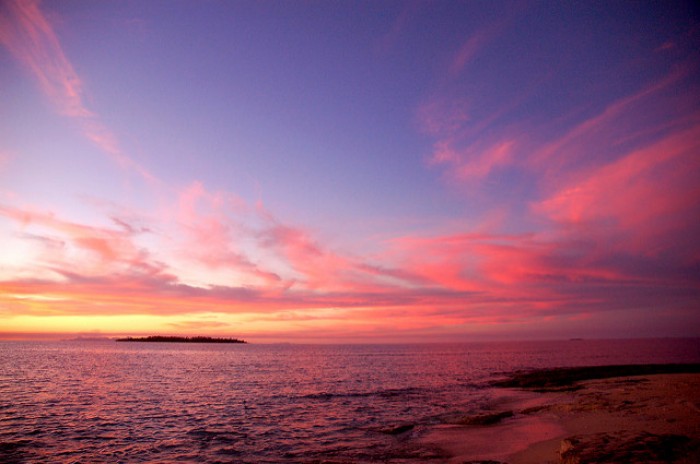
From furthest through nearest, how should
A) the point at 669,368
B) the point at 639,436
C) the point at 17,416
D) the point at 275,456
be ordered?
the point at 669,368
the point at 17,416
the point at 275,456
the point at 639,436

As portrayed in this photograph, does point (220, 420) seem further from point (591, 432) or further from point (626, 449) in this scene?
point (626, 449)

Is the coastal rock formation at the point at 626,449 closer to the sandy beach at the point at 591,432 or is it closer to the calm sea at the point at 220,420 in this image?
the sandy beach at the point at 591,432

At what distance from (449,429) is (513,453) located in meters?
7.63

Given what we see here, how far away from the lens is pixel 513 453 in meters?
18.1

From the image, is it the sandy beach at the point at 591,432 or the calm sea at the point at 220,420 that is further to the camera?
the calm sea at the point at 220,420

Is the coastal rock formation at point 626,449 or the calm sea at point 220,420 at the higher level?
the coastal rock formation at point 626,449

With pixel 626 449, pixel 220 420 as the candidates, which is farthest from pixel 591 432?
pixel 220 420

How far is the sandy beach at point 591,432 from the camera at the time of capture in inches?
565

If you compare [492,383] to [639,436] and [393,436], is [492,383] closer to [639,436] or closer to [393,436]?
[393,436]

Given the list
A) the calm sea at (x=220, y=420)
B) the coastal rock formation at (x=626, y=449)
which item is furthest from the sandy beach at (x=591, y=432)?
the calm sea at (x=220, y=420)

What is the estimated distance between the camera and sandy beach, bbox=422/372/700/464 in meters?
14.3

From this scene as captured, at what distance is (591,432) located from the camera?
19.5 m

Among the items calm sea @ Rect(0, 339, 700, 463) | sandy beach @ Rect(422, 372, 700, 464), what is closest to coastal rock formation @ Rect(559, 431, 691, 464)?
sandy beach @ Rect(422, 372, 700, 464)

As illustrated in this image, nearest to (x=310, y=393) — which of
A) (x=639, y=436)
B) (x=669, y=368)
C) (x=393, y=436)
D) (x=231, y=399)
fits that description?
(x=231, y=399)
